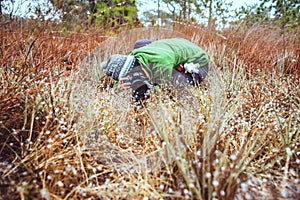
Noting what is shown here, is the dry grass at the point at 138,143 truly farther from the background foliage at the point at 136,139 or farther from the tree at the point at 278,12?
the tree at the point at 278,12

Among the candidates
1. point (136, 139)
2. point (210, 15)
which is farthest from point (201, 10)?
point (136, 139)

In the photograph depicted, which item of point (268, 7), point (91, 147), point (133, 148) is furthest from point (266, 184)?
point (268, 7)

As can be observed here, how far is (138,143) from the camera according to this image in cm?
167

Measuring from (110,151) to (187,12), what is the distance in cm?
386

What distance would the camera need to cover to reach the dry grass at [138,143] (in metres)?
1.10

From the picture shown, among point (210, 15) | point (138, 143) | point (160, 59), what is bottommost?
point (138, 143)

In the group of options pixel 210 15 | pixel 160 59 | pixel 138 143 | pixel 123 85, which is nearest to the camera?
pixel 138 143

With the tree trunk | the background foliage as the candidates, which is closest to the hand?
the background foliage

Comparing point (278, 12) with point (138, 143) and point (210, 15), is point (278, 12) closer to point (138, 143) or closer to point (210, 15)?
point (210, 15)

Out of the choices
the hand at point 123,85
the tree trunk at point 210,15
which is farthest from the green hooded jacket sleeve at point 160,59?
the tree trunk at point 210,15

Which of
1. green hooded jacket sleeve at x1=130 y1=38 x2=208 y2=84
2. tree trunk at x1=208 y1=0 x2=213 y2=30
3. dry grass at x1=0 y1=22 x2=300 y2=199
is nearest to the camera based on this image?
dry grass at x1=0 y1=22 x2=300 y2=199

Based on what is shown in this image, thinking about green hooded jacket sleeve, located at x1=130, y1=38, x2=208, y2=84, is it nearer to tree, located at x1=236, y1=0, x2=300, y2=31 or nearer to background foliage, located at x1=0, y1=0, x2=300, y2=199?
background foliage, located at x1=0, y1=0, x2=300, y2=199

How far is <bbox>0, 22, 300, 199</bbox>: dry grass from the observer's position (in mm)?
1104

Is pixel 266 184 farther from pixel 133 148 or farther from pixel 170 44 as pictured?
pixel 170 44
